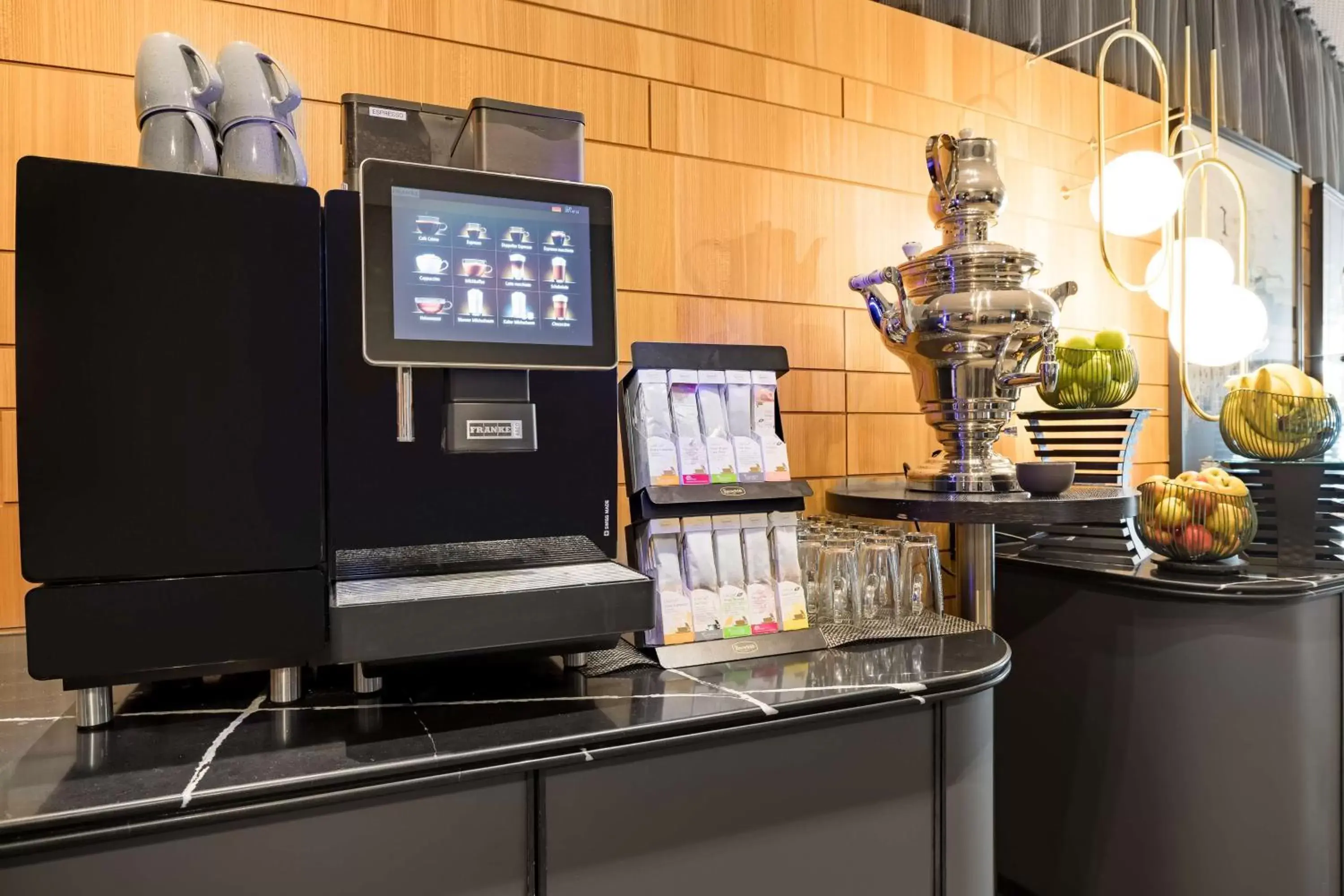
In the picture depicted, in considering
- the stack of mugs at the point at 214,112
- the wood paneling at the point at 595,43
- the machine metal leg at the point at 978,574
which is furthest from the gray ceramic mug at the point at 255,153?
the machine metal leg at the point at 978,574

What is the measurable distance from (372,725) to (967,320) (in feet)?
4.35

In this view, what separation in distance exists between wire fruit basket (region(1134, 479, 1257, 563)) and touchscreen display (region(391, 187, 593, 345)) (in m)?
1.49

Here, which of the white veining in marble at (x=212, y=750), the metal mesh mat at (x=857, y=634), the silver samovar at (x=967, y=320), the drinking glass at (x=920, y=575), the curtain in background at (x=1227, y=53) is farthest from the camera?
the curtain in background at (x=1227, y=53)

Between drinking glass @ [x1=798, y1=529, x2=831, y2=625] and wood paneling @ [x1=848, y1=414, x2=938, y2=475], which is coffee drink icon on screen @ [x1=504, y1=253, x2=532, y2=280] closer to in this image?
drinking glass @ [x1=798, y1=529, x2=831, y2=625]

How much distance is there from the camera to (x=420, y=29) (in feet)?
5.93

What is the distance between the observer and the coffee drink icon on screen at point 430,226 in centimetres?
102

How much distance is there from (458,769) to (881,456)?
1774 millimetres

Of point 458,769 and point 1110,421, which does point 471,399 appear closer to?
point 458,769

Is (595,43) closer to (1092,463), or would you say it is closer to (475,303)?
(475,303)

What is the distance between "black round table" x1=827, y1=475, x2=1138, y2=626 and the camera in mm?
1541

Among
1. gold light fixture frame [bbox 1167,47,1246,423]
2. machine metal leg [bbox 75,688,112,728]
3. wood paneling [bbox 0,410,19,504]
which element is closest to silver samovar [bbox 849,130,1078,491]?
gold light fixture frame [bbox 1167,47,1246,423]

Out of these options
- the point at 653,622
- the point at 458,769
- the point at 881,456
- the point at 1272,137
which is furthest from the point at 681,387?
the point at 1272,137

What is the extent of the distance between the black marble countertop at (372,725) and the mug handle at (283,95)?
2.66 ft

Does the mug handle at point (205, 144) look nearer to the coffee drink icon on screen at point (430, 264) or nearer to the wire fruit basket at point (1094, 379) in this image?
the coffee drink icon on screen at point (430, 264)
